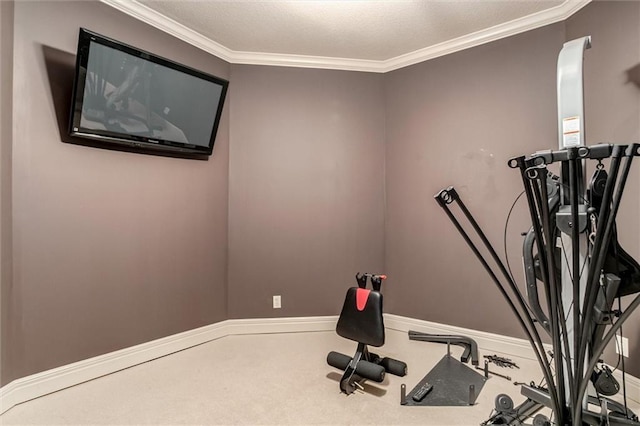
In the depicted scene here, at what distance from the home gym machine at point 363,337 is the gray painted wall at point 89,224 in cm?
131

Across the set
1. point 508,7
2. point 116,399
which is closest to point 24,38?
point 116,399

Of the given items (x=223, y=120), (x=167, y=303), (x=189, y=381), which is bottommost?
(x=189, y=381)

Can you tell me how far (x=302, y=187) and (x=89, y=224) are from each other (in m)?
1.69

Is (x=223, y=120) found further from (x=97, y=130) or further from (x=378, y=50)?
(x=378, y=50)

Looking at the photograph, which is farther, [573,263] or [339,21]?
[339,21]

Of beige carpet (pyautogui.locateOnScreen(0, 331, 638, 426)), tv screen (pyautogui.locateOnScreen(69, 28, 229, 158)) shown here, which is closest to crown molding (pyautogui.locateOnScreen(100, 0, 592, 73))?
tv screen (pyautogui.locateOnScreen(69, 28, 229, 158))

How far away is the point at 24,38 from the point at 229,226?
1836 millimetres

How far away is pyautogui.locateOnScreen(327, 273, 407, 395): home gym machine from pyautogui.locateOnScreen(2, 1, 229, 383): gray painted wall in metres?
1.31

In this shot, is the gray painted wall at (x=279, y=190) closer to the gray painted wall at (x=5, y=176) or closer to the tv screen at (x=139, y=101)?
the gray painted wall at (x=5, y=176)

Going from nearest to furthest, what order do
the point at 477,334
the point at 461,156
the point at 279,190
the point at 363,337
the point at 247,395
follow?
the point at 247,395, the point at 363,337, the point at 477,334, the point at 461,156, the point at 279,190

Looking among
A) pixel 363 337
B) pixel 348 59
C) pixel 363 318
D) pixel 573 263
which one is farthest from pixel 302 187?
pixel 573 263

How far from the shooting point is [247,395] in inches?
80.0

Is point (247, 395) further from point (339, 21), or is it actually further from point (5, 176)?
point (339, 21)

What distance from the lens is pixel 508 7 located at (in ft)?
7.97
